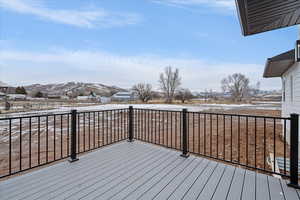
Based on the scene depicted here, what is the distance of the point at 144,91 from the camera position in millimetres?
33281

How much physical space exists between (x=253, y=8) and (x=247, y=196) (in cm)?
223

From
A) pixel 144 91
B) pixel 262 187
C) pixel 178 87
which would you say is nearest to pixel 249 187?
pixel 262 187

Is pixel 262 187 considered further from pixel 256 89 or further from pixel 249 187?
pixel 256 89

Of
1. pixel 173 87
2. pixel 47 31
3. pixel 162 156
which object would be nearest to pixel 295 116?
pixel 162 156

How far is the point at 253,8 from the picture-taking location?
196 centimetres

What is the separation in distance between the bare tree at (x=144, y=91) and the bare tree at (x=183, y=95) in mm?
5893

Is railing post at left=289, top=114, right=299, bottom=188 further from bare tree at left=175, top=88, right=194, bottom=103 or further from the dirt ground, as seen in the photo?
bare tree at left=175, top=88, right=194, bottom=103

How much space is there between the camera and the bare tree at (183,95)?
31.8m

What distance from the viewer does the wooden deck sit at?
1.75 metres

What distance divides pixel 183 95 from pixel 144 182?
1208 inches

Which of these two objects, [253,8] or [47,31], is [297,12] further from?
[47,31]

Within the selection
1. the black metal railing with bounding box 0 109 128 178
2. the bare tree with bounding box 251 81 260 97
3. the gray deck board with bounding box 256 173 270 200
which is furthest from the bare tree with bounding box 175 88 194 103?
the gray deck board with bounding box 256 173 270 200

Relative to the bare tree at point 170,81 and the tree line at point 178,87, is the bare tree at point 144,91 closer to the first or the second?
the tree line at point 178,87

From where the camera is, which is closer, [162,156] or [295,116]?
[295,116]
